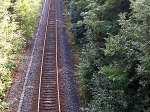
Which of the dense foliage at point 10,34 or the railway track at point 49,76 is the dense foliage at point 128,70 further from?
the dense foliage at point 10,34

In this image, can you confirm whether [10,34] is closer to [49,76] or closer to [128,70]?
[49,76]

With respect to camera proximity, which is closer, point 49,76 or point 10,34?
point 49,76

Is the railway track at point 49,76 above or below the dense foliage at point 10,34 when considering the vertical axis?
below

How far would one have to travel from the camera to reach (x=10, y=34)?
24.5m

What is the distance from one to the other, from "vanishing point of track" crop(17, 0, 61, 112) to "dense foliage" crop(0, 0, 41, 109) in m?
1.76

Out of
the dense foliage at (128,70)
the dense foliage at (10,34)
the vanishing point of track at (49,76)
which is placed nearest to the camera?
the dense foliage at (128,70)

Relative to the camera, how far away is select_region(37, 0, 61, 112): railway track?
18633mm

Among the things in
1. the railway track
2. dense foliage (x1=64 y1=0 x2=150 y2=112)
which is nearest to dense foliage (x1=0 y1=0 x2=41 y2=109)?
the railway track

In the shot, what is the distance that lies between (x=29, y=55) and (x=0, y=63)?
950 cm

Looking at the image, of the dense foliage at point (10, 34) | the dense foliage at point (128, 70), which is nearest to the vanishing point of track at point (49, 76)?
the dense foliage at point (10, 34)

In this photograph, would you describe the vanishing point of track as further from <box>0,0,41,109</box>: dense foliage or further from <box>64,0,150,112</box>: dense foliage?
<box>64,0,150,112</box>: dense foliage

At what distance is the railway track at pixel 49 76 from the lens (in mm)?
18633

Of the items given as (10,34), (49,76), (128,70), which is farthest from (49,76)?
(128,70)

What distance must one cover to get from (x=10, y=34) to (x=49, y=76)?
199 inches
